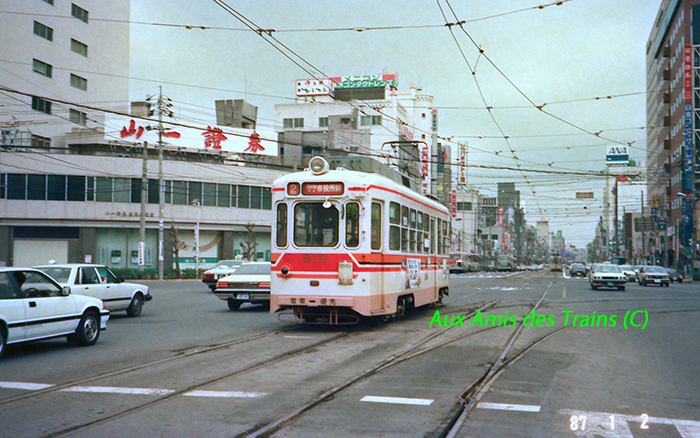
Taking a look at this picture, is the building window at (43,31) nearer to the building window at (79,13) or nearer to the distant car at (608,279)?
the building window at (79,13)

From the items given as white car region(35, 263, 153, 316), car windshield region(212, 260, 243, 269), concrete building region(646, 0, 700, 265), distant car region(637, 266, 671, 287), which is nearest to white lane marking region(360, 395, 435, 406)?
white car region(35, 263, 153, 316)

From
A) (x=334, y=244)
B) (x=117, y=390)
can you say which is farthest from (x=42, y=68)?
(x=117, y=390)

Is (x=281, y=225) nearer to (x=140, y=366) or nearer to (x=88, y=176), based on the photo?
(x=140, y=366)

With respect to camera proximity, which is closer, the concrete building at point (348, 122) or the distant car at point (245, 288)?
the distant car at point (245, 288)

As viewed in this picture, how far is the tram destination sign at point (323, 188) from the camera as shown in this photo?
509 inches

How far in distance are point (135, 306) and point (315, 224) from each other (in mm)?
7423

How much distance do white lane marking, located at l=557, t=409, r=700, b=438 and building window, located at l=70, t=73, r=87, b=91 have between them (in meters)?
57.5

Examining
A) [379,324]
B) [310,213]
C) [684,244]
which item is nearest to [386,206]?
[310,213]

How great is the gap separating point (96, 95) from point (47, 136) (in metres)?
6.78

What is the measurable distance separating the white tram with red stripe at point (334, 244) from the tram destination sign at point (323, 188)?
0.02 m

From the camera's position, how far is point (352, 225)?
12852mm

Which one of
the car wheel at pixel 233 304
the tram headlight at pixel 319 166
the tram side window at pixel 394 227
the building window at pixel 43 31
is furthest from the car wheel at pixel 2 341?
the building window at pixel 43 31

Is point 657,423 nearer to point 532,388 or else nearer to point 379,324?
point 532,388

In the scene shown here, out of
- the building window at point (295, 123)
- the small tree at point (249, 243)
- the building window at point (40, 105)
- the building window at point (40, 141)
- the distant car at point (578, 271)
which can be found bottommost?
the distant car at point (578, 271)
